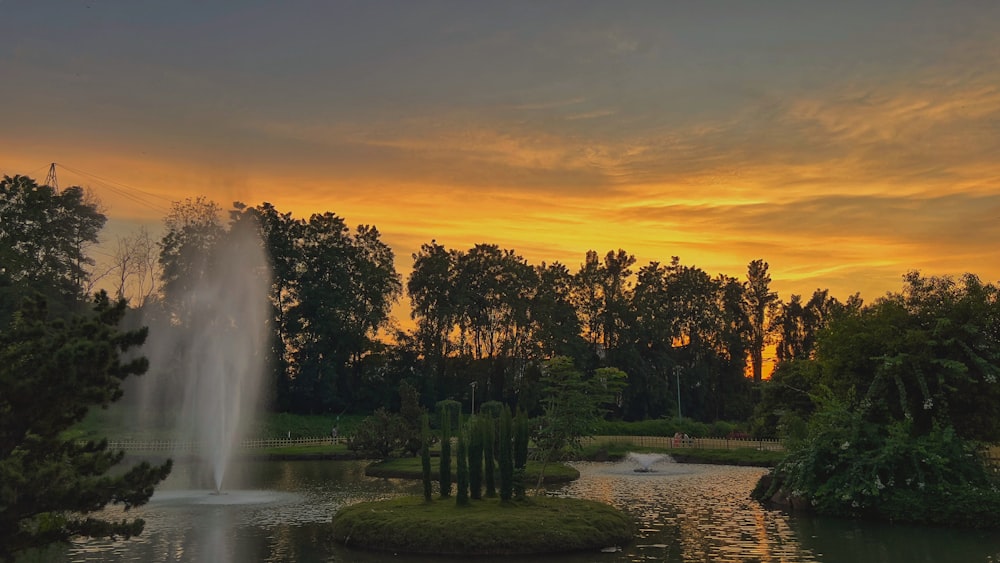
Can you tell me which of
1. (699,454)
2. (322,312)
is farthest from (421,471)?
(322,312)

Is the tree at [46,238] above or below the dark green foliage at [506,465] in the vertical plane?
above

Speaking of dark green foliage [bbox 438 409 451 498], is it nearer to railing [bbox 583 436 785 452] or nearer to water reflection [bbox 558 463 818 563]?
water reflection [bbox 558 463 818 563]

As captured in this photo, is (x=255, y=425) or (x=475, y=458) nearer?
(x=475, y=458)

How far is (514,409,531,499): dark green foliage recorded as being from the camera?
25.8 m

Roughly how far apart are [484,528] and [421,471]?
23527 millimetres

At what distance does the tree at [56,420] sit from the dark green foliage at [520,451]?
14045mm

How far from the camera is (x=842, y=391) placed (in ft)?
110

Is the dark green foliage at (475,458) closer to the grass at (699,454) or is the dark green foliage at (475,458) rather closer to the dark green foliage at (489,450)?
the dark green foliage at (489,450)

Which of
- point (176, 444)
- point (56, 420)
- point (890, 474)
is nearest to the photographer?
point (56, 420)

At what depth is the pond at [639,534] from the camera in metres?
21.3

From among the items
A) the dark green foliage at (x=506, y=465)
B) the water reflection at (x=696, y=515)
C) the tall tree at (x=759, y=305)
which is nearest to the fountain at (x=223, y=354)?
the dark green foliage at (x=506, y=465)

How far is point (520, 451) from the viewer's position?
2620cm

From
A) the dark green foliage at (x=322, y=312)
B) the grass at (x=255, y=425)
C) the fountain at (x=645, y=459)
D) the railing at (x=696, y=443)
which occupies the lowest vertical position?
the fountain at (x=645, y=459)

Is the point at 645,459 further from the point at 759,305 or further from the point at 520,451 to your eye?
the point at 759,305
